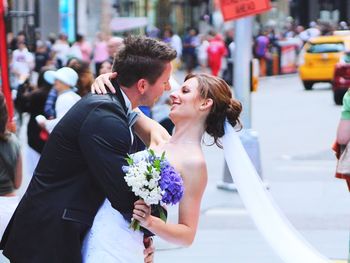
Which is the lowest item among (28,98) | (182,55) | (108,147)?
(182,55)

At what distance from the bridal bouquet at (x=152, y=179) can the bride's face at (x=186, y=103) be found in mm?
345

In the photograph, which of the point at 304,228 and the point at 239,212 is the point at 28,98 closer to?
the point at 239,212

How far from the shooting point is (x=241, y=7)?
11.3m

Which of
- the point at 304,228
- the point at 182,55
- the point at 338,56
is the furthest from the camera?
the point at 182,55

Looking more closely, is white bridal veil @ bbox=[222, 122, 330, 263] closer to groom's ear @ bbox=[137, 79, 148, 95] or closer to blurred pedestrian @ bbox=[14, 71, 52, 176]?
groom's ear @ bbox=[137, 79, 148, 95]

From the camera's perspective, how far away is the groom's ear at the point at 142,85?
12.8ft

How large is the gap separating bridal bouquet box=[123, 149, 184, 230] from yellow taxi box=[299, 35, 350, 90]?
2539 cm

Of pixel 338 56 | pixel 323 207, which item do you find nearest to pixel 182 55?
pixel 338 56

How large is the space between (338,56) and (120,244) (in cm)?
2562

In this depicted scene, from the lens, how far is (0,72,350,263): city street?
8656 millimetres

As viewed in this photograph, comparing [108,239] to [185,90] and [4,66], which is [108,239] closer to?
[185,90]

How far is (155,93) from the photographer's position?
3.94m

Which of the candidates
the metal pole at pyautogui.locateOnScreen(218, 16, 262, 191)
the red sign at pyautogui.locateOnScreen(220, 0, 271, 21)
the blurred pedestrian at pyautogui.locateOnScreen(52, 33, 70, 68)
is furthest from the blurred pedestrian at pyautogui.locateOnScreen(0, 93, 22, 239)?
the blurred pedestrian at pyautogui.locateOnScreen(52, 33, 70, 68)

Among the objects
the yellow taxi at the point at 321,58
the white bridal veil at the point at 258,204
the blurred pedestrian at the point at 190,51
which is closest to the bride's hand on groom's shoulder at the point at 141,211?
the white bridal veil at the point at 258,204
